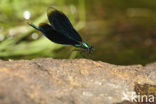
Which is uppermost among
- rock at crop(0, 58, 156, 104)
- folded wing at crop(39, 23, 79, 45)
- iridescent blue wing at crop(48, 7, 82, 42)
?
iridescent blue wing at crop(48, 7, 82, 42)

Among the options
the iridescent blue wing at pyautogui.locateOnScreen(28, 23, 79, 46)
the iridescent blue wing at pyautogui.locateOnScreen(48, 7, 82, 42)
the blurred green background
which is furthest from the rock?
the blurred green background

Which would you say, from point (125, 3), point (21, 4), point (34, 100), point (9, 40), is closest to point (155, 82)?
point (34, 100)

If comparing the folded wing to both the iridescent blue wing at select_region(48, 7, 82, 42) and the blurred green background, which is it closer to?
the iridescent blue wing at select_region(48, 7, 82, 42)

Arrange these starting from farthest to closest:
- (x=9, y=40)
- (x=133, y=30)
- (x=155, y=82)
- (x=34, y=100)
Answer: (x=133, y=30) → (x=9, y=40) → (x=155, y=82) → (x=34, y=100)

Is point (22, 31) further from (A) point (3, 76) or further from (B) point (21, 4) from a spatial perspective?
(A) point (3, 76)

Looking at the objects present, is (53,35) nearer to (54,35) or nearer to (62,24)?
(54,35)

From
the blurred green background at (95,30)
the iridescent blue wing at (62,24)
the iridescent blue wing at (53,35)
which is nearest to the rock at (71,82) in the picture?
the iridescent blue wing at (53,35)
